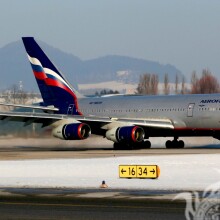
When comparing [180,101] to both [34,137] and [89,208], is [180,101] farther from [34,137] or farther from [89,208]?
[89,208]

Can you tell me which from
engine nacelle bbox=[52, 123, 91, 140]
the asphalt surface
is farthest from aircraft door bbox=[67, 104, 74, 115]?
the asphalt surface

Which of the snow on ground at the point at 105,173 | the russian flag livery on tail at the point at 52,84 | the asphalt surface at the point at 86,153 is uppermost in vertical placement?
the russian flag livery on tail at the point at 52,84

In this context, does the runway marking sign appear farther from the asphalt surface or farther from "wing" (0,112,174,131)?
"wing" (0,112,174,131)

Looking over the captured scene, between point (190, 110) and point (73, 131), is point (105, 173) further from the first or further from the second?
point (190, 110)

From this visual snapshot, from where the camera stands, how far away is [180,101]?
54.9 m

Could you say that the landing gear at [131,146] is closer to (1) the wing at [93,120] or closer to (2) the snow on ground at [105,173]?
(1) the wing at [93,120]

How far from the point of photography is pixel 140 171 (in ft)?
93.8

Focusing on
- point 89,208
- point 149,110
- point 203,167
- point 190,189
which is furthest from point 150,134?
point 89,208

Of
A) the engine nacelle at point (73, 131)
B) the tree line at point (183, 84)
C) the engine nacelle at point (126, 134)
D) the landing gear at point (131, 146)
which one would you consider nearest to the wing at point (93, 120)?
the engine nacelle at point (73, 131)

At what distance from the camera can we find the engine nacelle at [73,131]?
52594 millimetres

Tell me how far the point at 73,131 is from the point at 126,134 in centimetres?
349

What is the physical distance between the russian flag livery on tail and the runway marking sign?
99.4ft

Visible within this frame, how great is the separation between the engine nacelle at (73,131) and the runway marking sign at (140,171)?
2376cm

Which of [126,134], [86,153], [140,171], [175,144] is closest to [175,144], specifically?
[175,144]
